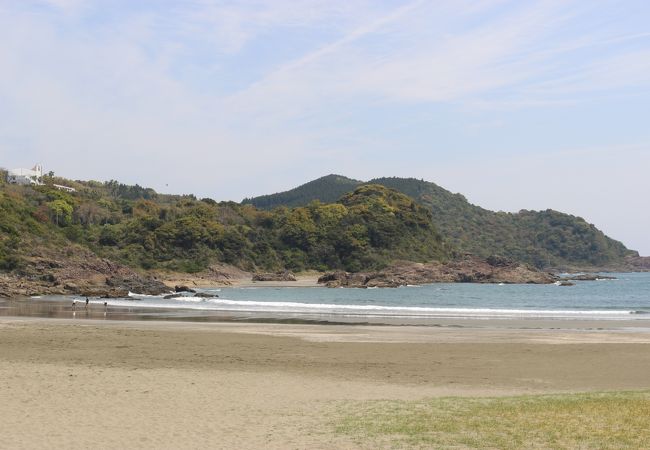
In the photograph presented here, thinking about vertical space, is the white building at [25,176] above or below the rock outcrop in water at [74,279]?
above

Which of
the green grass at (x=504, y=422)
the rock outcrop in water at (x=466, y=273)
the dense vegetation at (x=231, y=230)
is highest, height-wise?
the dense vegetation at (x=231, y=230)

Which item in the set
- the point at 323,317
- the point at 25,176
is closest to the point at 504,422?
the point at 323,317

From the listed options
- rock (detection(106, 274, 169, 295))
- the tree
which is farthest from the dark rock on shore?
rock (detection(106, 274, 169, 295))

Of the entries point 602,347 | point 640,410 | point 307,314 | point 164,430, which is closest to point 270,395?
point 164,430

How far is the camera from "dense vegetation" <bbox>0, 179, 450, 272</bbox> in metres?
104

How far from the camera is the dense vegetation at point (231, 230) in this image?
10438cm

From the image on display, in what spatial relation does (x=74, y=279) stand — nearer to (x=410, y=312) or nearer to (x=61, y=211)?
(x=61, y=211)

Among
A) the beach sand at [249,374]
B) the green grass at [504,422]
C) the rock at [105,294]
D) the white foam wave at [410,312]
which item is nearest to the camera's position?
the green grass at [504,422]

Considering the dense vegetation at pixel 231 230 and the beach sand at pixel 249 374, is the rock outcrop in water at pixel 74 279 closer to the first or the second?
the dense vegetation at pixel 231 230

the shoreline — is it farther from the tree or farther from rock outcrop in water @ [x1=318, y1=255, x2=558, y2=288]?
the tree

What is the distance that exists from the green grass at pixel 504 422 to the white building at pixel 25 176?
147 meters

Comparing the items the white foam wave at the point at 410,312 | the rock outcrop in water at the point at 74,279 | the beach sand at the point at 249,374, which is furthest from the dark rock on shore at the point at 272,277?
the beach sand at the point at 249,374

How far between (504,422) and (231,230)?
114597mm

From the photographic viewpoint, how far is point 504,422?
1191 cm
